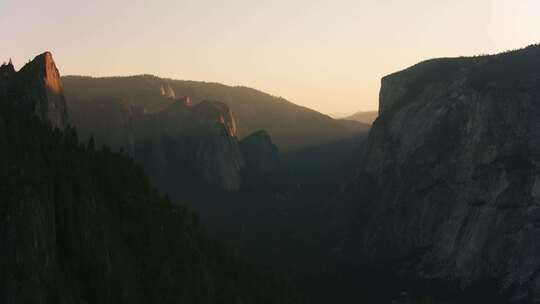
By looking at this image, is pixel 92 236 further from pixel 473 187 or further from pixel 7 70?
pixel 473 187

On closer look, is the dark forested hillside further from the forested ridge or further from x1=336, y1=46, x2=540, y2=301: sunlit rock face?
x1=336, y1=46, x2=540, y2=301: sunlit rock face

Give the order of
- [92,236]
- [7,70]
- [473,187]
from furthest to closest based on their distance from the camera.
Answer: [473,187] → [7,70] → [92,236]

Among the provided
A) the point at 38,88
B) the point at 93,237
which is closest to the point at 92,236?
the point at 93,237

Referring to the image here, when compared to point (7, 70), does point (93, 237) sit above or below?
below

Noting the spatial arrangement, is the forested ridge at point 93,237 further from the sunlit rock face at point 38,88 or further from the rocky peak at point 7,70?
the rocky peak at point 7,70

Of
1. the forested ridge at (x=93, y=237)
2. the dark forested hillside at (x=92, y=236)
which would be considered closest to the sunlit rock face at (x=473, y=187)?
the dark forested hillside at (x=92, y=236)

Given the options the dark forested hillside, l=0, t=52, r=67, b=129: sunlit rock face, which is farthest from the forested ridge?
l=0, t=52, r=67, b=129: sunlit rock face

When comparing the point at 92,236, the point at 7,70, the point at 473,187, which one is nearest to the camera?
the point at 92,236
